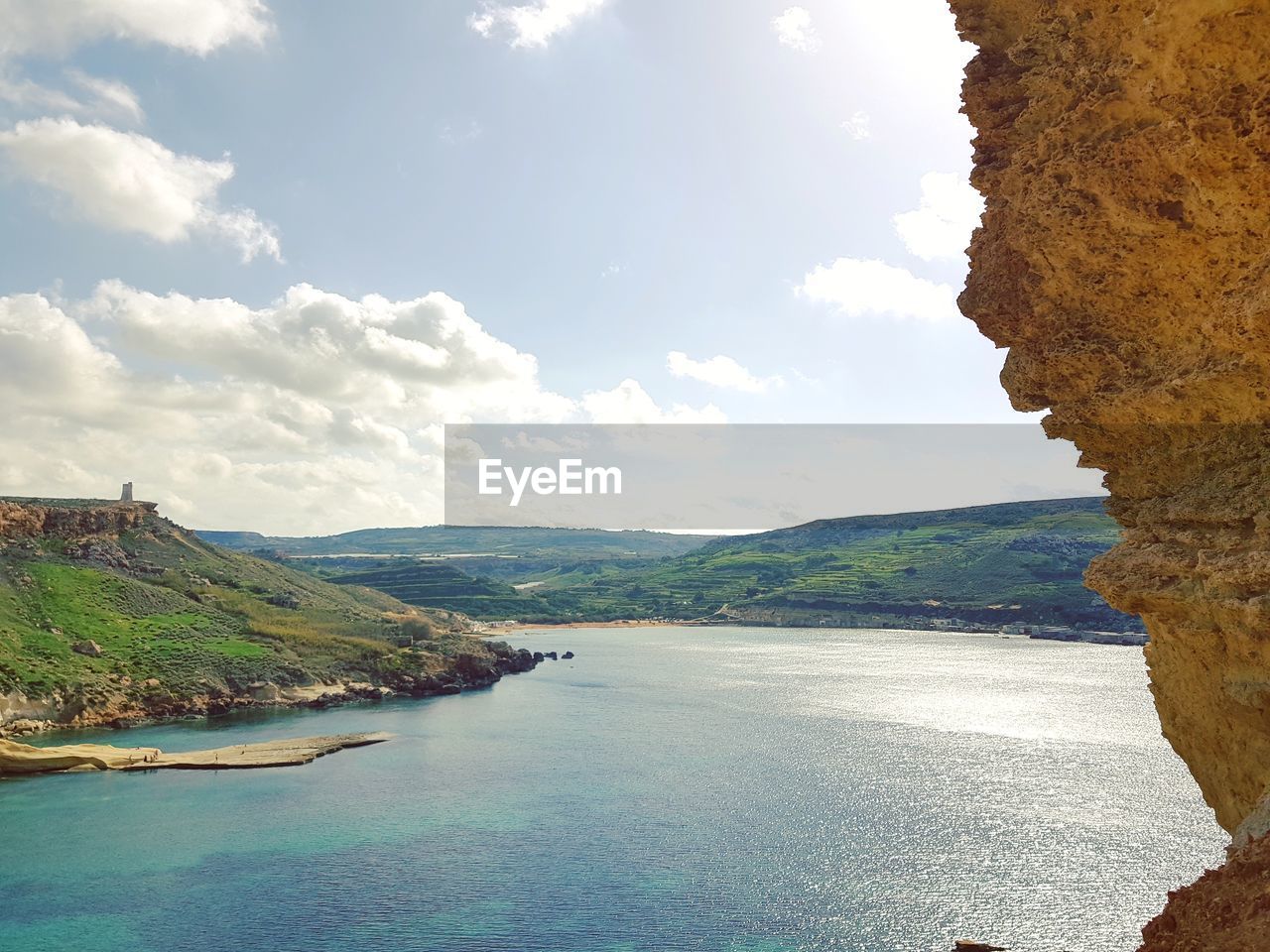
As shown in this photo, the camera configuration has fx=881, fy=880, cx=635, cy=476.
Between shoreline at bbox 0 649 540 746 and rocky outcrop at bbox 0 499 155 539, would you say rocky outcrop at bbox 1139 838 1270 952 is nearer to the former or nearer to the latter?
shoreline at bbox 0 649 540 746

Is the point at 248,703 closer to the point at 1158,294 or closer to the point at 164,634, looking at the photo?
the point at 164,634

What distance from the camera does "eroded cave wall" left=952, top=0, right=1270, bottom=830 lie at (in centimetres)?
1203

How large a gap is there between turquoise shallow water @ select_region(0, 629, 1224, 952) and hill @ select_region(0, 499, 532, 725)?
8.23 metres

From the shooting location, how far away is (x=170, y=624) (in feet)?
321

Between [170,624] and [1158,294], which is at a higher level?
[1158,294]

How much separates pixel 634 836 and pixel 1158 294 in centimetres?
4082

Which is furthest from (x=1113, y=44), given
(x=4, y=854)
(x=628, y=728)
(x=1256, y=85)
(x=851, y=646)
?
(x=851, y=646)

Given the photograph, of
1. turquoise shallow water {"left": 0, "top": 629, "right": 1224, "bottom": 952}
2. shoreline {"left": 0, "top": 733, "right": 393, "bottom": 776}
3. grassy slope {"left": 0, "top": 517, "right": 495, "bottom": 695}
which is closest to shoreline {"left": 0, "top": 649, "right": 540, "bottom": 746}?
grassy slope {"left": 0, "top": 517, "right": 495, "bottom": 695}

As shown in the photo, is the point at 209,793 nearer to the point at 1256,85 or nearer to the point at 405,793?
the point at 405,793

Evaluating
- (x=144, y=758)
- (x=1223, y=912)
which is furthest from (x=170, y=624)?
(x=1223, y=912)

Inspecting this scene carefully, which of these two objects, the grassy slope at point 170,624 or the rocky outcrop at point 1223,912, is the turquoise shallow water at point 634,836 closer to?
the grassy slope at point 170,624

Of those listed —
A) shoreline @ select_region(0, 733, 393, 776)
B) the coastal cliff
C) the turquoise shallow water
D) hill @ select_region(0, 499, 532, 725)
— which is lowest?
the turquoise shallow water

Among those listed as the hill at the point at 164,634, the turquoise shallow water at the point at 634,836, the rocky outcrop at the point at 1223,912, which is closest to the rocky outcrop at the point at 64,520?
the hill at the point at 164,634

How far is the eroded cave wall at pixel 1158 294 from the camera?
12031mm
